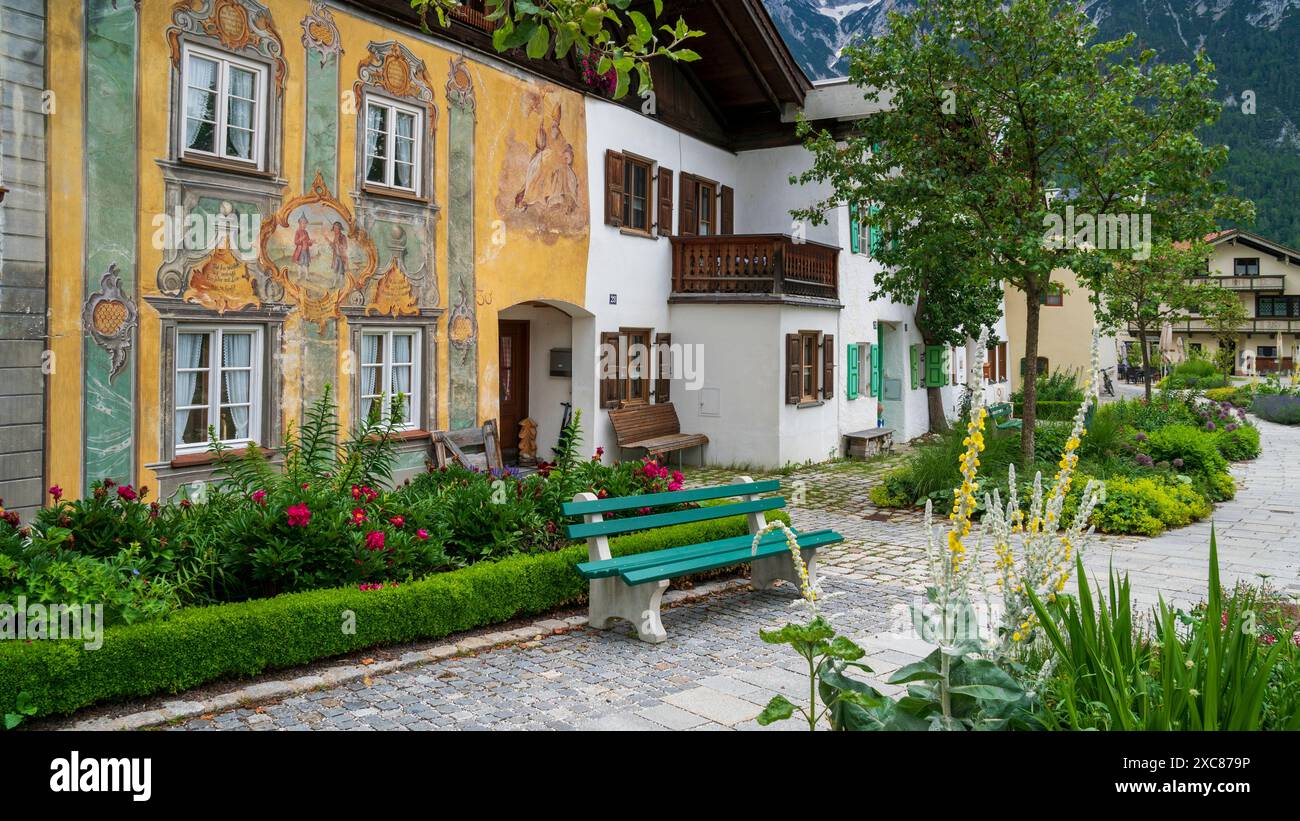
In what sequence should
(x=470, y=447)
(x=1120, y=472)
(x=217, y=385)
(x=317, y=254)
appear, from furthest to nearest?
(x=1120, y=472), (x=470, y=447), (x=317, y=254), (x=217, y=385)

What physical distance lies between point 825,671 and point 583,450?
1323 cm

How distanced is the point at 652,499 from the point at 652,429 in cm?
1006

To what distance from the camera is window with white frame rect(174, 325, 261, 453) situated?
414 inches

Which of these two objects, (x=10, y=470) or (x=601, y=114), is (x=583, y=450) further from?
(x=10, y=470)

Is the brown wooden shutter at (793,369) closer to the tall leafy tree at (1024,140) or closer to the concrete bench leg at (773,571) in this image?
the tall leafy tree at (1024,140)

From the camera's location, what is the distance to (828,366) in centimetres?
1997

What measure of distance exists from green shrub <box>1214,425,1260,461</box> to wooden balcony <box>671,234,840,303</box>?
8447mm

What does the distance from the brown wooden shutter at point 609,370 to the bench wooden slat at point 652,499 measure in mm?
8481

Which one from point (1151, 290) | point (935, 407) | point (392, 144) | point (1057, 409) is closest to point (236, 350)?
point (392, 144)

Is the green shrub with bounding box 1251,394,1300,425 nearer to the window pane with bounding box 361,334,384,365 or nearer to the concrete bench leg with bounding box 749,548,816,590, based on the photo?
the concrete bench leg with bounding box 749,548,816,590

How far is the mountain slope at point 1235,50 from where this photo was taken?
3191 inches

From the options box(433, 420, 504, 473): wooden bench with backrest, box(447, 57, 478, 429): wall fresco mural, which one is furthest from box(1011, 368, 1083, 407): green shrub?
box(447, 57, 478, 429): wall fresco mural

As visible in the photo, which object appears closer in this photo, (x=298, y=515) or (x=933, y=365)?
(x=298, y=515)

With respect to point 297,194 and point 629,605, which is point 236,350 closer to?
point 297,194
